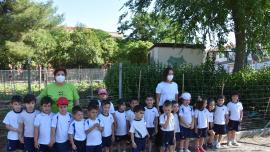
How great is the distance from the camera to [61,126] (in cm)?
686

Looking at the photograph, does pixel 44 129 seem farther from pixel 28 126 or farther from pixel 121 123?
pixel 121 123

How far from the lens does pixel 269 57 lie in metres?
13.9

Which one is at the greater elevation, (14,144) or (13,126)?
(13,126)

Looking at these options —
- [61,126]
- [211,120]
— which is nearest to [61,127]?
[61,126]

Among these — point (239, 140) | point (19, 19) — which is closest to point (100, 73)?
point (239, 140)

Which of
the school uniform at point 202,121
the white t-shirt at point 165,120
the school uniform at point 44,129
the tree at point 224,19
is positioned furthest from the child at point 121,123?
the tree at point 224,19

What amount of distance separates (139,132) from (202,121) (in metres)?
1.82

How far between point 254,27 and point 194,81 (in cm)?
247

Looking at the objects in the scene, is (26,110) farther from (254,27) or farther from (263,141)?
(254,27)

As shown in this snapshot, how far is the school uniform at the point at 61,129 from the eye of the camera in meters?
6.85

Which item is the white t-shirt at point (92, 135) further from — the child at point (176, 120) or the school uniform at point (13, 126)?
the child at point (176, 120)

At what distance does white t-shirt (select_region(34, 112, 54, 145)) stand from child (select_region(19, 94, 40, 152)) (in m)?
0.17

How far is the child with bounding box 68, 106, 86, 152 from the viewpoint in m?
6.90

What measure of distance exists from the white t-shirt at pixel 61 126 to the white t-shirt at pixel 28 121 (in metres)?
0.39
